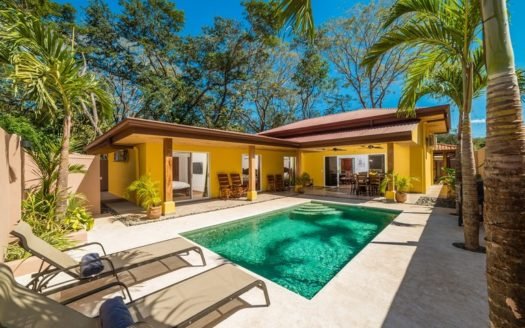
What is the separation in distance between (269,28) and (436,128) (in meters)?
15.5

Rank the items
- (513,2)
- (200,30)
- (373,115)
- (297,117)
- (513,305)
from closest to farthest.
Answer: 1. (513,305)
2. (513,2)
3. (373,115)
4. (200,30)
5. (297,117)

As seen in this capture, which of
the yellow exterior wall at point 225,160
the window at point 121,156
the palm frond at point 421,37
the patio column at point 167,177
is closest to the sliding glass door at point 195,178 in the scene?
the yellow exterior wall at point 225,160

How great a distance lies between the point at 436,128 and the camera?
15.6m

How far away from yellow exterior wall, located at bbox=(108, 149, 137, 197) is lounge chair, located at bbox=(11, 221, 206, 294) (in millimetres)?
8393

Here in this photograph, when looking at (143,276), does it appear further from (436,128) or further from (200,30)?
(200,30)

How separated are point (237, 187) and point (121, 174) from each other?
7114mm

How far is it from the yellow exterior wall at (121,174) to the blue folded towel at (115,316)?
34.7ft

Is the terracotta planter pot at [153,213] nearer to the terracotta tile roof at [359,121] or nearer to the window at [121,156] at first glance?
the window at [121,156]

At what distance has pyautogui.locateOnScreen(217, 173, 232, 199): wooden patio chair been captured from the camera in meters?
12.3

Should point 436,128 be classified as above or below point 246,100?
below

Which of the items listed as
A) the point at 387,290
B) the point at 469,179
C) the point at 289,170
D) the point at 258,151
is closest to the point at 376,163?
the point at 289,170

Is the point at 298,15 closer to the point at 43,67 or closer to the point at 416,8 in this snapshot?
the point at 416,8

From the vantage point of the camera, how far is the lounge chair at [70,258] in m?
3.23

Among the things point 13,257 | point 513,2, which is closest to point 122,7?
point 13,257
